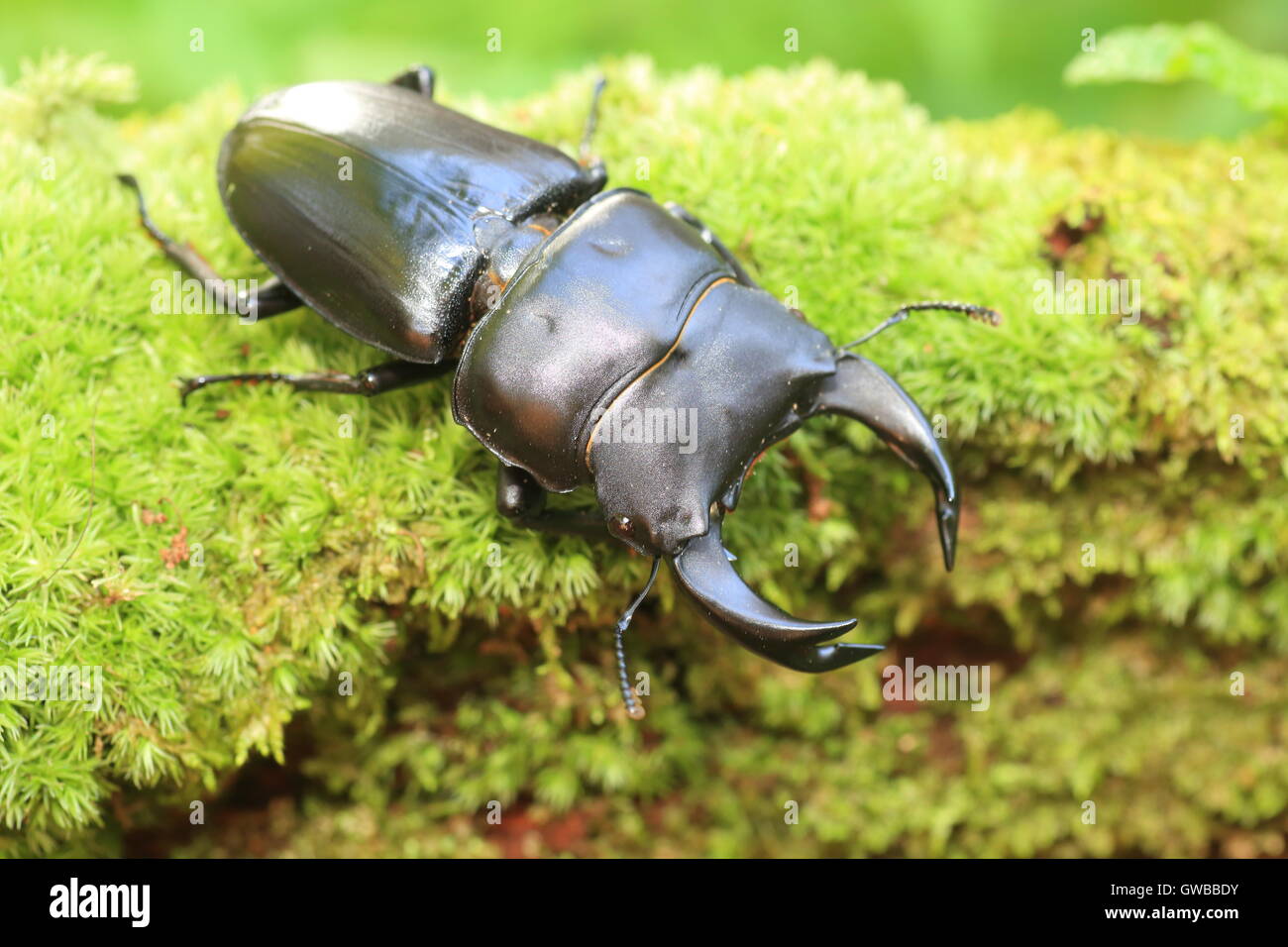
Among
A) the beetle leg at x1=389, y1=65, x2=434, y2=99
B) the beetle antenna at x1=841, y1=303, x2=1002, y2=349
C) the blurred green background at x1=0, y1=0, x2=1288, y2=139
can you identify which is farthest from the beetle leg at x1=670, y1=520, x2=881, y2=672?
the blurred green background at x1=0, y1=0, x2=1288, y2=139

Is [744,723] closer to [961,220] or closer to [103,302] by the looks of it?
[961,220]

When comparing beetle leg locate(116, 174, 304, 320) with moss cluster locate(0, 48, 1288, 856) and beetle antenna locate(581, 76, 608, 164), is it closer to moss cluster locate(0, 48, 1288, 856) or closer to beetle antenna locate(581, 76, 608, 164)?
moss cluster locate(0, 48, 1288, 856)

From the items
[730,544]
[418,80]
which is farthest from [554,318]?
[418,80]

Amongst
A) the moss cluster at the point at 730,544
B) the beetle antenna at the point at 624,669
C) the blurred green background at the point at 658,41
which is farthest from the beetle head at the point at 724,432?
the blurred green background at the point at 658,41

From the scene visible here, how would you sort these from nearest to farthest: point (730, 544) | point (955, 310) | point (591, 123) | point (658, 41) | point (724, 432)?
point (724, 432) < point (955, 310) < point (730, 544) < point (591, 123) < point (658, 41)

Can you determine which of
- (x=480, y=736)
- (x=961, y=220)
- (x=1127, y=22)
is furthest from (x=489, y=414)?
(x=1127, y=22)

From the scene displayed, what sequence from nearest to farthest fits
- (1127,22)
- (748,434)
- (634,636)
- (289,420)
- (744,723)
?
(748,434)
(289,420)
(634,636)
(744,723)
(1127,22)

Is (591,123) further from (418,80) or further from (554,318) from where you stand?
(554,318)
